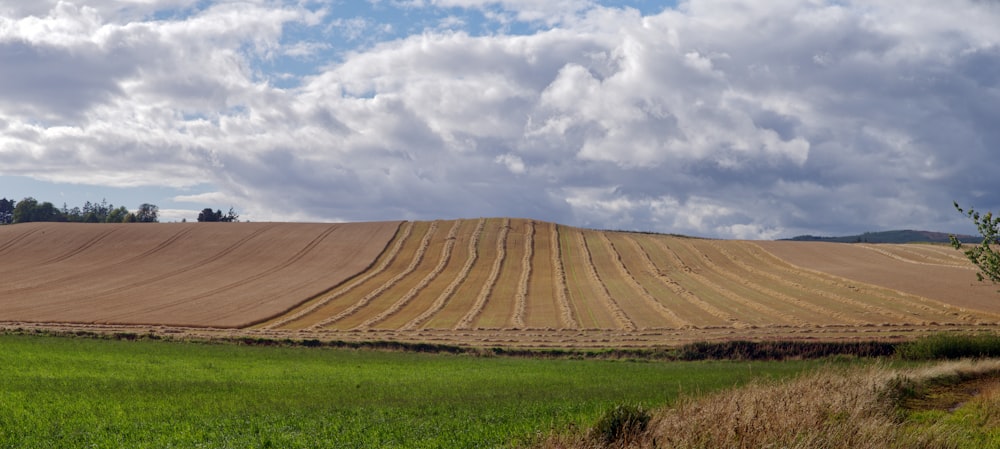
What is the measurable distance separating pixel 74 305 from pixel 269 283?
17.7 m

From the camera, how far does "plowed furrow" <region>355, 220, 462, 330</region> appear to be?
184 ft

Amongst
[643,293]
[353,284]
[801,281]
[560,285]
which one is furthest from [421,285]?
[801,281]

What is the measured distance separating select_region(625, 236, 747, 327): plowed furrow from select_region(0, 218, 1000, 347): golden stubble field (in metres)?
0.17

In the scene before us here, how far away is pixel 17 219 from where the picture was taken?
595ft

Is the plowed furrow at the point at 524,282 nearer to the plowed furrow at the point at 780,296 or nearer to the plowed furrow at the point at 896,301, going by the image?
the plowed furrow at the point at 780,296

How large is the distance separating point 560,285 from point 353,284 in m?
19.0

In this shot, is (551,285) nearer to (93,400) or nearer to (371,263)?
(371,263)

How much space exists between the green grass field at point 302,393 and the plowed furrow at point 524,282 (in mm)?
14162

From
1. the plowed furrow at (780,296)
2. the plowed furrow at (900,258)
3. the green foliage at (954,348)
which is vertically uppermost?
the plowed furrow at (900,258)

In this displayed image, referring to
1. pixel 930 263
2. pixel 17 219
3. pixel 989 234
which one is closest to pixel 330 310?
pixel 989 234

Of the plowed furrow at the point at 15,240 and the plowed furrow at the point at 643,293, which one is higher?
the plowed furrow at the point at 15,240

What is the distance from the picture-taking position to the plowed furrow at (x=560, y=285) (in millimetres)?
53312

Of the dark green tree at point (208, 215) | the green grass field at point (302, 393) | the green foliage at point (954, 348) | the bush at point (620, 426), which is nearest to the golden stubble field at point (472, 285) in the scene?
the green foliage at point (954, 348)

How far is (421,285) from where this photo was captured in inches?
2835
